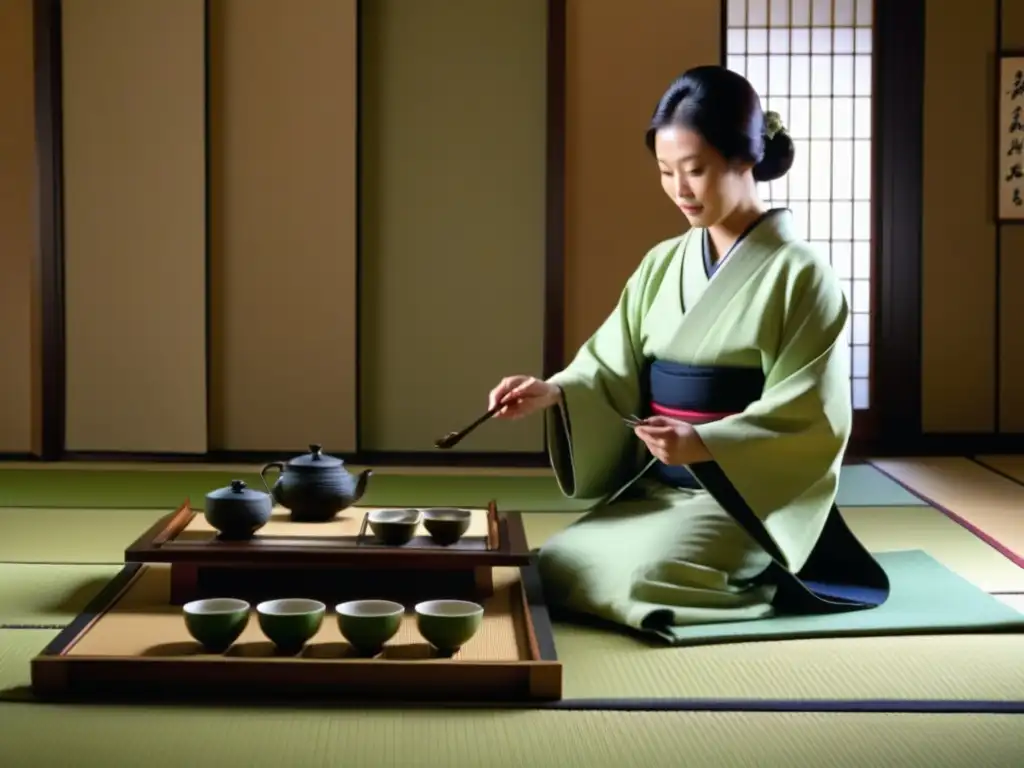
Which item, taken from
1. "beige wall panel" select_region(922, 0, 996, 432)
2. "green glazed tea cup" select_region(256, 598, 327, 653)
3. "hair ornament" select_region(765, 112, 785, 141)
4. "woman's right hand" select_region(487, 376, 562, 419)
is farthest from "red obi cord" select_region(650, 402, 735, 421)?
"beige wall panel" select_region(922, 0, 996, 432)

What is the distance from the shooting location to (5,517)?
4.13 m

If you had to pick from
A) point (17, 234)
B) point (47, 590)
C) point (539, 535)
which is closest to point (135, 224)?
point (17, 234)

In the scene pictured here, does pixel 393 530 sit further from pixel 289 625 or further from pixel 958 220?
pixel 958 220

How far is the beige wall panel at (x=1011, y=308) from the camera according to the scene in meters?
6.02

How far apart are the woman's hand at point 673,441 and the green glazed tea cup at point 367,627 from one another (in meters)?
0.63

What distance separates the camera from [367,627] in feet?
7.86

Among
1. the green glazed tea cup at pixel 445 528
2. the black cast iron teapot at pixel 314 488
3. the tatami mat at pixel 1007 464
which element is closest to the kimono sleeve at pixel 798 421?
the green glazed tea cup at pixel 445 528

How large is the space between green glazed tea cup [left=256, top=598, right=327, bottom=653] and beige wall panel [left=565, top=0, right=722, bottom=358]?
138 inches

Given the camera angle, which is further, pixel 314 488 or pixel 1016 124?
pixel 1016 124

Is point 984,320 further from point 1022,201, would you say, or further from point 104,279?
point 104,279

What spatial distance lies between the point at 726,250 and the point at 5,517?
94.7 inches

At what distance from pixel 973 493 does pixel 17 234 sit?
3.94 m

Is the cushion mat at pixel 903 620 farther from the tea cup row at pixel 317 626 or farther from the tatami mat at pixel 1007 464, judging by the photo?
the tatami mat at pixel 1007 464

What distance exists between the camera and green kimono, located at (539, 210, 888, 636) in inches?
110
